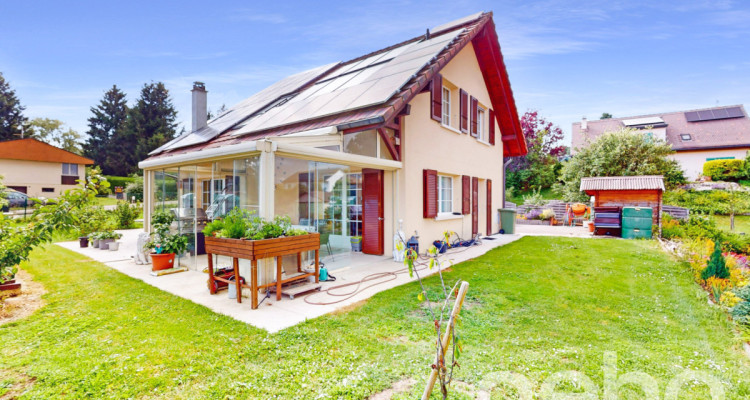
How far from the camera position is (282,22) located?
11.5 m

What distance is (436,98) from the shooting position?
28.9 ft

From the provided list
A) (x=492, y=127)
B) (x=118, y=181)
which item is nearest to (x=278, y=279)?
(x=492, y=127)

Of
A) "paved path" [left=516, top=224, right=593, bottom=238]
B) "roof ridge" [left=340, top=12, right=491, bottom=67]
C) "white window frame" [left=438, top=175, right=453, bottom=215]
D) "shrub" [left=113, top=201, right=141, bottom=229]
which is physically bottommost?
"paved path" [left=516, top=224, right=593, bottom=238]

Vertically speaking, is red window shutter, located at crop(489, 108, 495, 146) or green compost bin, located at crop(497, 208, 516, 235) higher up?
red window shutter, located at crop(489, 108, 495, 146)

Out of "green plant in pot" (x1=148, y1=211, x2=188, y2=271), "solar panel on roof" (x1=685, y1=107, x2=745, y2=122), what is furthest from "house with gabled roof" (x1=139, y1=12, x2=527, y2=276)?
"solar panel on roof" (x1=685, y1=107, x2=745, y2=122)

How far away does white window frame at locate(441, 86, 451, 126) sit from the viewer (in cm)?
972

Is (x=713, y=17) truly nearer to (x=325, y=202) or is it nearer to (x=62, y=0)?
(x=325, y=202)

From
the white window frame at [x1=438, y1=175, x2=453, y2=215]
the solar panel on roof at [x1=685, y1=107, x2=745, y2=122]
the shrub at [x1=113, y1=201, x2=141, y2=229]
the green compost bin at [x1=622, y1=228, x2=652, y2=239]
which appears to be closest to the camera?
the white window frame at [x1=438, y1=175, x2=453, y2=215]

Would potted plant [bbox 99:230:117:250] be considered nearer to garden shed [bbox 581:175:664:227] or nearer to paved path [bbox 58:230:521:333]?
paved path [bbox 58:230:521:333]

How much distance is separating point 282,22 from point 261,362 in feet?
37.2

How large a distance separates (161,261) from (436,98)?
7093 millimetres

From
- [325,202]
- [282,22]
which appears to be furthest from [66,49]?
[325,202]

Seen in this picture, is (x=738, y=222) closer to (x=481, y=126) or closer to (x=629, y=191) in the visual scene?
(x=629, y=191)

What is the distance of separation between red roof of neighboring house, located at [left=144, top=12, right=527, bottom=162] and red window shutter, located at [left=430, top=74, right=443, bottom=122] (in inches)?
24.5
